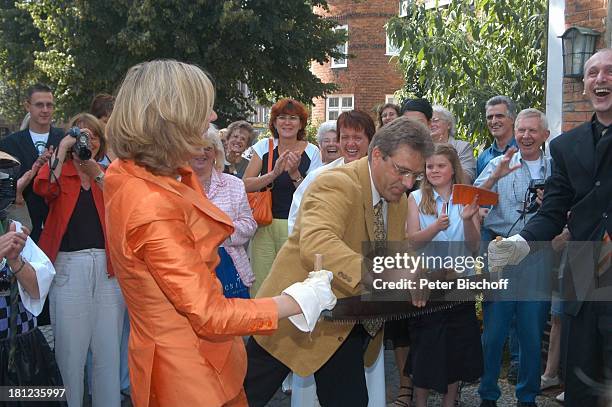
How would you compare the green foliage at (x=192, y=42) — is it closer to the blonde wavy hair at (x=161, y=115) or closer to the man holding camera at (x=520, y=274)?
the man holding camera at (x=520, y=274)

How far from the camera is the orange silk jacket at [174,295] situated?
2117mm

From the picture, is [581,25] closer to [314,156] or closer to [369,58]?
[314,156]

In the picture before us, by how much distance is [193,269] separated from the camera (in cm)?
213

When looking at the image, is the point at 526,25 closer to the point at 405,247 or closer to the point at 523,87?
the point at 523,87

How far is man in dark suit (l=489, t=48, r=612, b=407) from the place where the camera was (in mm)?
3305

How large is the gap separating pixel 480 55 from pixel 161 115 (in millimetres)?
7003

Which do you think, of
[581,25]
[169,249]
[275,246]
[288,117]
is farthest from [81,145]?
[581,25]

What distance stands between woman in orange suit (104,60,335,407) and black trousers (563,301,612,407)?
1.56 meters

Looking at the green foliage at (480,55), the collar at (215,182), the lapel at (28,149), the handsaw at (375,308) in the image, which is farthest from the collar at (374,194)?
the green foliage at (480,55)

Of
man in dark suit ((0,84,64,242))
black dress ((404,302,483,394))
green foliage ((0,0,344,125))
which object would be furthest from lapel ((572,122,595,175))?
green foliage ((0,0,344,125))

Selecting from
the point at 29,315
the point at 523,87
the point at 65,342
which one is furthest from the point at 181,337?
the point at 523,87

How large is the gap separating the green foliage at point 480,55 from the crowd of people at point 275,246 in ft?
6.75

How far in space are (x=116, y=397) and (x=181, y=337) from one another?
8.67 ft

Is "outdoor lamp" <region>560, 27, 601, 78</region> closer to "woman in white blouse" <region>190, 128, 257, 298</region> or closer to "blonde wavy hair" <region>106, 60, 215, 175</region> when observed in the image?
"woman in white blouse" <region>190, 128, 257, 298</region>
